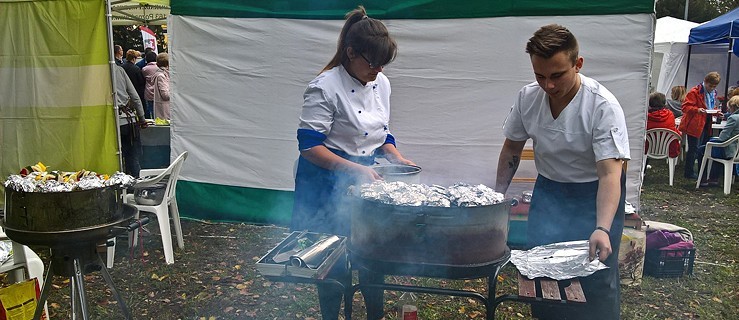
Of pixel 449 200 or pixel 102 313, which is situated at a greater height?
pixel 449 200

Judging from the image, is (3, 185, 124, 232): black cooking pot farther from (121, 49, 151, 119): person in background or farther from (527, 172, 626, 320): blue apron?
(121, 49, 151, 119): person in background

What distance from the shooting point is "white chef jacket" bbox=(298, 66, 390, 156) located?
9.28 feet

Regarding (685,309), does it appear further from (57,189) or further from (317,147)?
(57,189)

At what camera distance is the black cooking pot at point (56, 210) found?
2641 millimetres

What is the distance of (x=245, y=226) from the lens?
6082 mm

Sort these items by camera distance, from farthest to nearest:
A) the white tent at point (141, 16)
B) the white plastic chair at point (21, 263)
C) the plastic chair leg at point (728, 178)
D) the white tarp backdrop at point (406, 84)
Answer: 1. the white tent at point (141, 16)
2. the plastic chair leg at point (728, 178)
3. the white tarp backdrop at point (406, 84)
4. the white plastic chair at point (21, 263)

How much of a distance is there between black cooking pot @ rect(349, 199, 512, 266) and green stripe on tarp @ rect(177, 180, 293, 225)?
363cm

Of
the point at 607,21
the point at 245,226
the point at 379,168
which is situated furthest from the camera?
the point at 245,226

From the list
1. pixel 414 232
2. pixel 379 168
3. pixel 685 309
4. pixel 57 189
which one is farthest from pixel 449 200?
pixel 685 309

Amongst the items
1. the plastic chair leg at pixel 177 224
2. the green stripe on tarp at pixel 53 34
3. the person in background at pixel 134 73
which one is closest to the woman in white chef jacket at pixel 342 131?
the plastic chair leg at pixel 177 224

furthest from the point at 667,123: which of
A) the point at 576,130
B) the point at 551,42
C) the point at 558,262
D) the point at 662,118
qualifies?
the point at 551,42

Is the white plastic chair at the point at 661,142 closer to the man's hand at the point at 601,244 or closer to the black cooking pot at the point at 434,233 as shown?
the man's hand at the point at 601,244

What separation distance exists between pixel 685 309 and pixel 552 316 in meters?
2.09

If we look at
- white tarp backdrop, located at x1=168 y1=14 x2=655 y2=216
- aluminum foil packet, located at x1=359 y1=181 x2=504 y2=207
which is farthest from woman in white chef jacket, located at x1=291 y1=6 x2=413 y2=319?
white tarp backdrop, located at x1=168 y1=14 x2=655 y2=216
